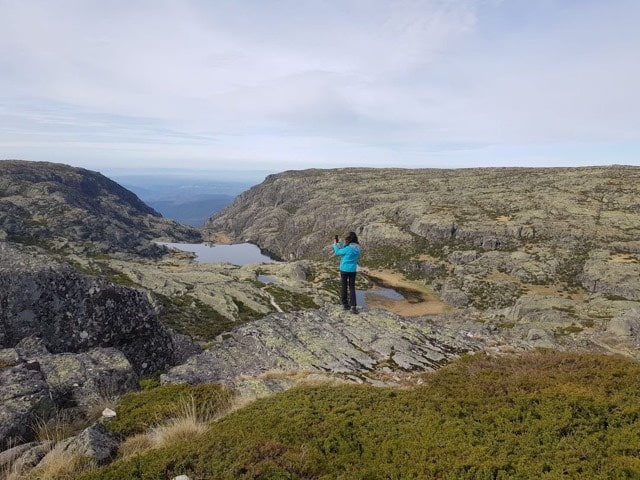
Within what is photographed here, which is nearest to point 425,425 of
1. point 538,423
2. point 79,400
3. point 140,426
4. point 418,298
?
point 538,423

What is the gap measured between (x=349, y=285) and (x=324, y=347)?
14.3 ft

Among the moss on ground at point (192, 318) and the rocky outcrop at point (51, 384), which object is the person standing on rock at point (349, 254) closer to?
the rocky outcrop at point (51, 384)

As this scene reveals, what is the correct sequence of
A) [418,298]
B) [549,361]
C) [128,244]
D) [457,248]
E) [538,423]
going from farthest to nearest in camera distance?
1. [128,244]
2. [457,248]
3. [418,298]
4. [549,361]
5. [538,423]

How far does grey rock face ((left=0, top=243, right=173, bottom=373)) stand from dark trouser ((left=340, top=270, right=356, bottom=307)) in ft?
29.9

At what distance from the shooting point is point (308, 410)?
10.1 metres

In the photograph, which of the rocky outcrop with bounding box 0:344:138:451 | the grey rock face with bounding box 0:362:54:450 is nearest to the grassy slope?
the grey rock face with bounding box 0:362:54:450

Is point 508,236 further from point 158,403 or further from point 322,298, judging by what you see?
point 158,403

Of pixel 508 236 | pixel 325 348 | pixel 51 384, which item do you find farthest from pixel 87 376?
pixel 508 236

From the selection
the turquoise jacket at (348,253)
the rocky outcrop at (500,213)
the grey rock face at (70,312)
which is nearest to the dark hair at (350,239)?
the turquoise jacket at (348,253)

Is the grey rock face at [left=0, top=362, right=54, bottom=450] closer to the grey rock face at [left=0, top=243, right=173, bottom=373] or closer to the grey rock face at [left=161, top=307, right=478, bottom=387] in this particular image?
the grey rock face at [left=0, top=243, right=173, bottom=373]

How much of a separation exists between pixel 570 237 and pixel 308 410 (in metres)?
129

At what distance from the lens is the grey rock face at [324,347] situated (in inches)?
616

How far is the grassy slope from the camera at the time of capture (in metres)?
7.21

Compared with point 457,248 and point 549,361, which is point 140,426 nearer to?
point 549,361
